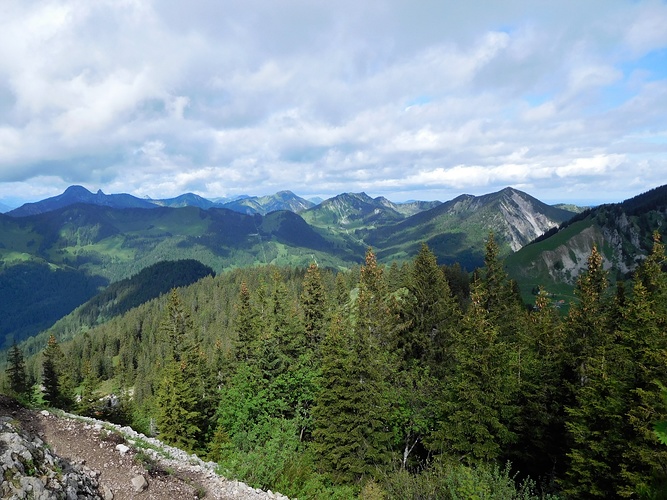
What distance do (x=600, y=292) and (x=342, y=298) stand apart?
142ft

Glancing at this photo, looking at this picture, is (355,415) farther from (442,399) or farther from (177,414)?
(177,414)

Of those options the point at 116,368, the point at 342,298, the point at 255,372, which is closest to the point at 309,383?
the point at 255,372

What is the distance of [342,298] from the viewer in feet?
241

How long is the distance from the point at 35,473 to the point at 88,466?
12.3 ft

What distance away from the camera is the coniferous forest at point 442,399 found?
65.1 feet

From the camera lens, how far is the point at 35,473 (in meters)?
11.8

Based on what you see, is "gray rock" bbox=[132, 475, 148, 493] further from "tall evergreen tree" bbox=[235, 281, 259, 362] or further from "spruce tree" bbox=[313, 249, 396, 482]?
"tall evergreen tree" bbox=[235, 281, 259, 362]

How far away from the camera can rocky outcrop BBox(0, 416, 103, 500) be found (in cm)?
1088

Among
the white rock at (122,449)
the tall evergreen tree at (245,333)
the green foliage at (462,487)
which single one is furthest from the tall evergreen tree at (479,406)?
the tall evergreen tree at (245,333)

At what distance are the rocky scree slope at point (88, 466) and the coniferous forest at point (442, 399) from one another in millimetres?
2513

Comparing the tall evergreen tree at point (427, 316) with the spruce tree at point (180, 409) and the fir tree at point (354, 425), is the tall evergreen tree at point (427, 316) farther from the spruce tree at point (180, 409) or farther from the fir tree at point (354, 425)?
the spruce tree at point (180, 409)

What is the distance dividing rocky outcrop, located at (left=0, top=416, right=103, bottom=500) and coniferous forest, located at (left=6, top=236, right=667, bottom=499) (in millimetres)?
7113

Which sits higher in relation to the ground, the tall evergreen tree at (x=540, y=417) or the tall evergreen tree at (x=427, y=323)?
the tall evergreen tree at (x=427, y=323)

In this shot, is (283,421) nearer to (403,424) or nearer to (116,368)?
(403,424)
